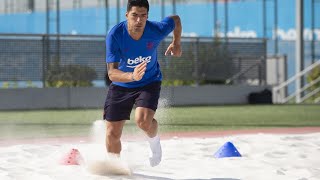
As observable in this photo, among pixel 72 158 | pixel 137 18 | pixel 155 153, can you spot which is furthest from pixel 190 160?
pixel 137 18

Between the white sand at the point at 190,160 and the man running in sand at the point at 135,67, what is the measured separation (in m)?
0.44

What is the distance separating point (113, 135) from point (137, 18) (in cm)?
126

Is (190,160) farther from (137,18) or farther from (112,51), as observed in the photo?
(137,18)

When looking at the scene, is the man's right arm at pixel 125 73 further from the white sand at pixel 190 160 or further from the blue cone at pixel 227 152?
the blue cone at pixel 227 152

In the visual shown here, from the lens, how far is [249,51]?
82.5 feet

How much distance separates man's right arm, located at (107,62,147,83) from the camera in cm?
590

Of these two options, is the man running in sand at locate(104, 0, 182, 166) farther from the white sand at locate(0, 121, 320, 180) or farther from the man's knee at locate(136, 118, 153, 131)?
the white sand at locate(0, 121, 320, 180)

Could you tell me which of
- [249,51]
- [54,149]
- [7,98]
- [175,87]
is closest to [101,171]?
[54,149]

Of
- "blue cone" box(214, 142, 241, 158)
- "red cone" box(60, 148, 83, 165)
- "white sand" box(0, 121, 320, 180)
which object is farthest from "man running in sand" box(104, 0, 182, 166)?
"blue cone" box(214, 142, 241, 158)

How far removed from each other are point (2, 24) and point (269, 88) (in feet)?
44.3

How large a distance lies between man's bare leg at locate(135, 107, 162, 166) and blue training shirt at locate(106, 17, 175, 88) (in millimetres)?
339

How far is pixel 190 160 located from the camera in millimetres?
7938

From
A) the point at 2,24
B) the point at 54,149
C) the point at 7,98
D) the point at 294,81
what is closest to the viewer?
the point at 54,149

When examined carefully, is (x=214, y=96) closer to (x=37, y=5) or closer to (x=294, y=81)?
(x=294, y=81)
